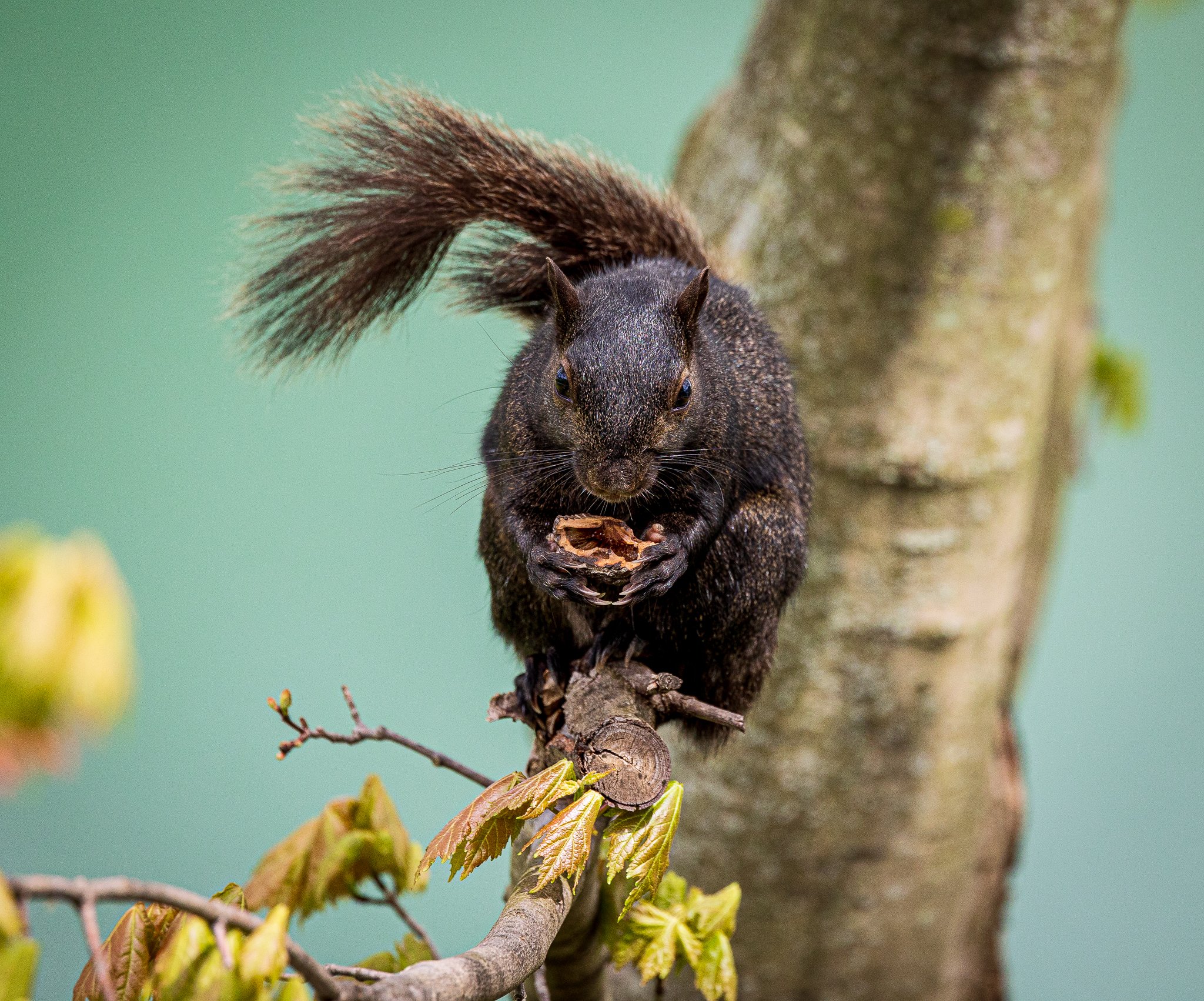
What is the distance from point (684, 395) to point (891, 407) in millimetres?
765

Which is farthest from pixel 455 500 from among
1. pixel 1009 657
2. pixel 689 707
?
pixel 1009 657

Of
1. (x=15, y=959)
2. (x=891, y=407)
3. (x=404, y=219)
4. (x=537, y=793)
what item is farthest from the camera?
(x=891, y=407)

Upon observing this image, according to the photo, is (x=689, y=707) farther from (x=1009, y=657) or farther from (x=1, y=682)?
(x=1009, y=657)

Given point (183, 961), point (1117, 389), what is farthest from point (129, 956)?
point (1117, 389)

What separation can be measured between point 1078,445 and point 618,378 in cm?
188

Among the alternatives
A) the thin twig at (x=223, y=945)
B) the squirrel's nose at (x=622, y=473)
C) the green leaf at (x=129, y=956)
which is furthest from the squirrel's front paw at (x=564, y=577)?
the thin twig at (x=223, y=945)

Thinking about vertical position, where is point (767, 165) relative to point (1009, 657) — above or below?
above

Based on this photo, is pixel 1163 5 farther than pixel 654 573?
Yes

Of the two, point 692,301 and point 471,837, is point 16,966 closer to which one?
point 471,837

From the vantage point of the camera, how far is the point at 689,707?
1.10 m

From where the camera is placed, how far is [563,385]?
1.26m

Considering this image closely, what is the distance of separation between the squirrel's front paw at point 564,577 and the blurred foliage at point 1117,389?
1975 millimetres

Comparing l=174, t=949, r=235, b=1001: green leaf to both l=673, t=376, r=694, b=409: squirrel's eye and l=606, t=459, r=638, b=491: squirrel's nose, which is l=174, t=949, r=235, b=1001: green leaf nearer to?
l=606, t=459, r=638, b=491: squirrel's nose

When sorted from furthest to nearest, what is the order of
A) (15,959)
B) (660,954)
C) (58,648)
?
(660,954) < (15,959) < (58,648)
